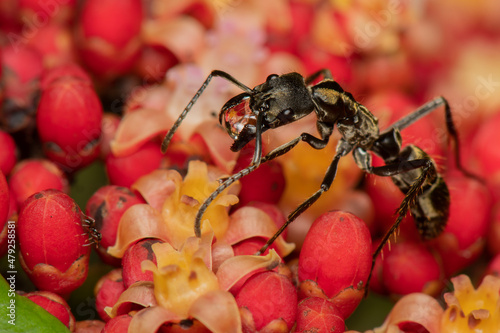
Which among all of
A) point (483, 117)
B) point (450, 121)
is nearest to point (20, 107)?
point (450, 121)

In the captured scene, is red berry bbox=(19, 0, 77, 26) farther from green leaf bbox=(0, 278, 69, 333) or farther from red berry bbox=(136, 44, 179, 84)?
green leaf bbox=(0, 278, 69, 333)

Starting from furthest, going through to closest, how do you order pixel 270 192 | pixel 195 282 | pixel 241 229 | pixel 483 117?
pixel 483 117 < pixel 270 192 < pixel 241 229 < pixel 195 282

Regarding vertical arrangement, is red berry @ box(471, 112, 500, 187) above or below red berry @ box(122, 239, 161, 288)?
above

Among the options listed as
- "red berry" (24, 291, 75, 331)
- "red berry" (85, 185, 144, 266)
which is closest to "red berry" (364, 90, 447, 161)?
"red berry" (85, 185, 144, 266)

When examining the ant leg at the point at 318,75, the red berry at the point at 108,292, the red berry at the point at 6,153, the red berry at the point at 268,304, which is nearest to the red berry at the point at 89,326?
the red berry at the point at 108,292

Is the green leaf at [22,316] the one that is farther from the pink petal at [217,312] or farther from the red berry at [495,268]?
the red berry at [495,268]

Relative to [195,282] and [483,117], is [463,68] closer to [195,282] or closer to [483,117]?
[483,117]
